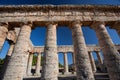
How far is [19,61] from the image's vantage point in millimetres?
9859

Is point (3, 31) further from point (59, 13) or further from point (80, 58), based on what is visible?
point (80, 58)

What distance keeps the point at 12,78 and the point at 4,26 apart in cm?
708

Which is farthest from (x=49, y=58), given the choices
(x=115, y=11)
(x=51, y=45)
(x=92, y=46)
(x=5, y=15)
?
(x=92, y=46)

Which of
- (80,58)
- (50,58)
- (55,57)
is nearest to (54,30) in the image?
(55,57)

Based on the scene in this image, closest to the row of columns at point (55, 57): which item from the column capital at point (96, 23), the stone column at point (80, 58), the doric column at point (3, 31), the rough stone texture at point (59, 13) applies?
the stone column at point (80, 58)

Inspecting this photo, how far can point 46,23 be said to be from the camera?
42.5 feet

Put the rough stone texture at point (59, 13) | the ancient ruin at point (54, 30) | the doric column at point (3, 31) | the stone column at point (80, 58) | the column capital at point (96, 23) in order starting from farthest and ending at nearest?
the rough stone texture at point (59, 13) < the column capital at point (96, 23) < the doric column at point (3, 31) < the ancient ruin at point (54, 30) < the stone column at point (80, 58)

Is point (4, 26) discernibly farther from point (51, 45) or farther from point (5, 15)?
point (51, 45)

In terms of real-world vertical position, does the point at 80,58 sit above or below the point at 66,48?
below

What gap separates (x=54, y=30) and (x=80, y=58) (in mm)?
4764

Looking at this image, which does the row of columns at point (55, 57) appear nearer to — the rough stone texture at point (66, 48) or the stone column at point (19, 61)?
the stone column at point (19, 61)

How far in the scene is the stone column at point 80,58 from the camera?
8812 millimetres

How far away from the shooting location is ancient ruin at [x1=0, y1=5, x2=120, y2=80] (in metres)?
9.44

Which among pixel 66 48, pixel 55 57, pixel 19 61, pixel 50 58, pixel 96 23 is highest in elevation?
pixel 66 48
